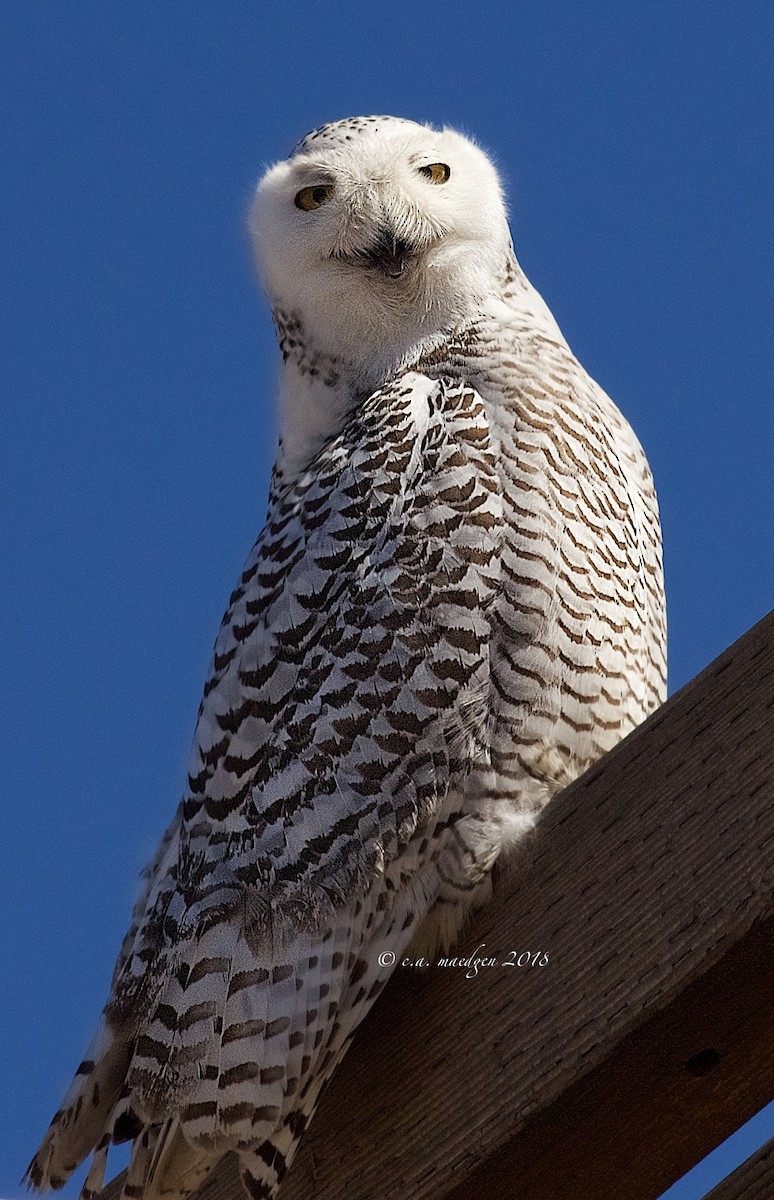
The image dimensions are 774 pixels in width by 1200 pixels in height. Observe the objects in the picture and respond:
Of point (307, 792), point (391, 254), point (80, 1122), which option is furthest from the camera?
point (391, 254)

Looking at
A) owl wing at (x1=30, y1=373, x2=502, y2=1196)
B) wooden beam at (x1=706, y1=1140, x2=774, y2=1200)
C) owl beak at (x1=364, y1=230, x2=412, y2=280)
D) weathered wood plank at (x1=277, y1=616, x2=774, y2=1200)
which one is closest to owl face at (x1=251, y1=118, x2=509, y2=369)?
owl beak at (x1=364, y1=230, x2=412, y2=280)

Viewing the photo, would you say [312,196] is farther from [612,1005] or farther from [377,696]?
[612,1005]

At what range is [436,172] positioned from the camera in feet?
10.2

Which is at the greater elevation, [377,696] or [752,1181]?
[377,696]

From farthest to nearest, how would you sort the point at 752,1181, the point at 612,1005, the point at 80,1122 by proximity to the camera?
the point at 80,1122, the point at 752,1181, the point at 612,1005

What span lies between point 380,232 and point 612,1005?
6.35 feet

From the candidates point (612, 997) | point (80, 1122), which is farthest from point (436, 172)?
point (612, 997)

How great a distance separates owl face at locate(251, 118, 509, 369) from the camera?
114 inches

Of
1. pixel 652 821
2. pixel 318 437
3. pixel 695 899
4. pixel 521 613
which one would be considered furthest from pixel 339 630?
pixel 695 899

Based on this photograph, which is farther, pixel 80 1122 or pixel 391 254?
pixel 391 254

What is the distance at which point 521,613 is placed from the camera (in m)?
2.30

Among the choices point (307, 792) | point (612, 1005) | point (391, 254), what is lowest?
point (612, 1005)

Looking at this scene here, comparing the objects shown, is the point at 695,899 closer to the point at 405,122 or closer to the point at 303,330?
the point at 303,330

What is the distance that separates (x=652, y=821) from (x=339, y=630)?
0.92 metres
